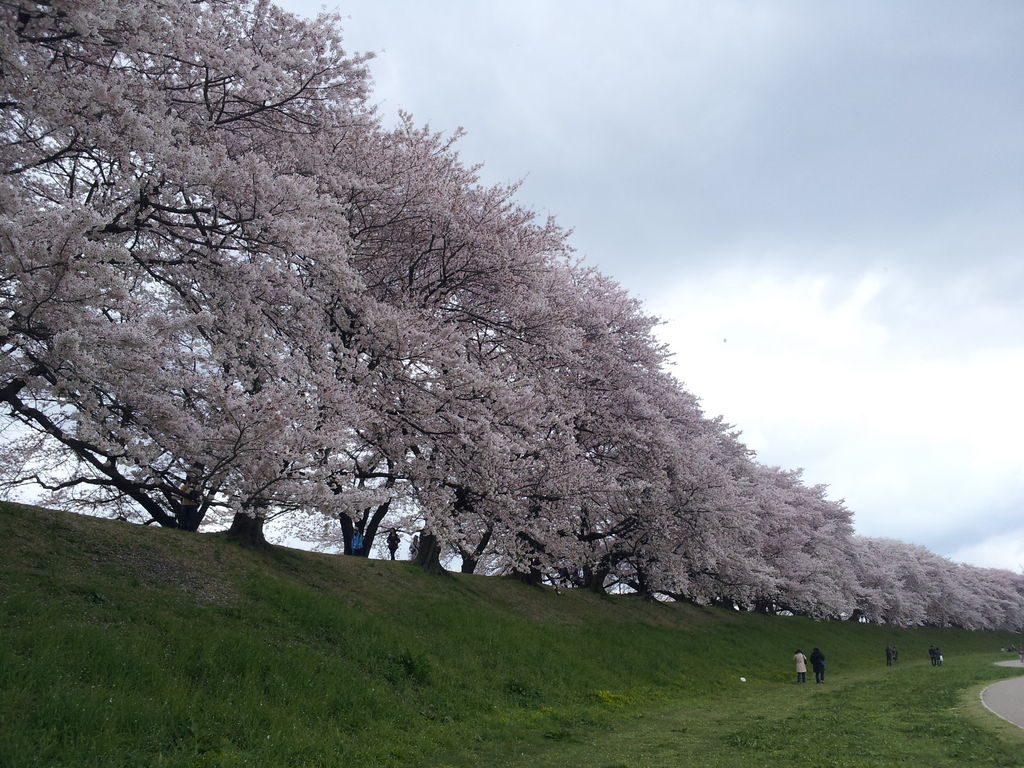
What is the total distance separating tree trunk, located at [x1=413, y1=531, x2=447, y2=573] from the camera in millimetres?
24125

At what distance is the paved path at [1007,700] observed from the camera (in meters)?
18.5

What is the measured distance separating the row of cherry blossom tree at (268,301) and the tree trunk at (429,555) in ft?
0.55

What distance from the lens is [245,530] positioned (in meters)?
18.1

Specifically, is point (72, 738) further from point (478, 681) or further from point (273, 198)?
point (478, 681)

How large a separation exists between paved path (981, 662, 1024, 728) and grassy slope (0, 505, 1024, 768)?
2.91 ft

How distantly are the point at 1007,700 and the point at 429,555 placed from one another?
64.3ft

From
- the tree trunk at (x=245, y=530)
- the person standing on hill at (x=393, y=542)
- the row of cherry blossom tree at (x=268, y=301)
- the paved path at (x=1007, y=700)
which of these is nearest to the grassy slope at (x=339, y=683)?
the tree trunk at (x=245, y=530)

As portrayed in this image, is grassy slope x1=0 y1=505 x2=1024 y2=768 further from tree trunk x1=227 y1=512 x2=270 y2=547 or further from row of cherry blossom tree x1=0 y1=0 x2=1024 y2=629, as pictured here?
row of cherry blossom tree x1=0 y1=0 x2=1024 y2=629

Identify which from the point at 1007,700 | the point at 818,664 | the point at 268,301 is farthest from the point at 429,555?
the point at 1007,700

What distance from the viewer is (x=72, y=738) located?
7711 millimetres

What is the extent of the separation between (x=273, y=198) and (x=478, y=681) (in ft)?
38.9

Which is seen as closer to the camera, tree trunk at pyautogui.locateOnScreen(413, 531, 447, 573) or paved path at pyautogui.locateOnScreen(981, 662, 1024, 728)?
paved path at pyautogui.locateOnScreen(981, 662, 1024, 728)

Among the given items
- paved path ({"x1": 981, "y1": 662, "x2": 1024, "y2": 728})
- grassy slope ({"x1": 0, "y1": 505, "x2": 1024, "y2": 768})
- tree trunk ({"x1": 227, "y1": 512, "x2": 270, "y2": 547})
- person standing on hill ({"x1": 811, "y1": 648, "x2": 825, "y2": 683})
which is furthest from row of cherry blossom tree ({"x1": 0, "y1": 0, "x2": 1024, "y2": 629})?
paved path ({"x1": 981, "y1": 662, "x2": 1024, "y2": 728})

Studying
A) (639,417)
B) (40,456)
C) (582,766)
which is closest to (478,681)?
(582,766)
